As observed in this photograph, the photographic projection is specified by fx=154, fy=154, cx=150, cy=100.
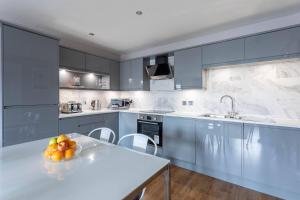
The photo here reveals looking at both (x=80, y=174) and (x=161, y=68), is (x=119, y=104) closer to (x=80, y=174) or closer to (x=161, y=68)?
(x=161, y=68)

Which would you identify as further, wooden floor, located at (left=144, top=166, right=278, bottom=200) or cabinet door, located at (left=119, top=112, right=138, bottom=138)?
cabinet door, located at (left=119, top=112, right=138, bottom=138)

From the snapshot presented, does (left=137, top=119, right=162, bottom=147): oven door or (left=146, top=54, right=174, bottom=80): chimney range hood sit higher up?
(left=146, top=54, right=174, bottom=80): chimney range hood

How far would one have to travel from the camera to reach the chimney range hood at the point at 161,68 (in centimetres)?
316

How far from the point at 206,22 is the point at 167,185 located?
225cm

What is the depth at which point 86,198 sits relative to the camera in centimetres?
69

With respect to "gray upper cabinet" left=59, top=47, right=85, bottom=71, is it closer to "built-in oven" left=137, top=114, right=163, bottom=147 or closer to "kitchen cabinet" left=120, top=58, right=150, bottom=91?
"kitchen cabinet" left=120, top=58, right=150, bottom=91

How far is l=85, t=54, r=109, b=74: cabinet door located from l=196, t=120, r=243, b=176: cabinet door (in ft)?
7.63

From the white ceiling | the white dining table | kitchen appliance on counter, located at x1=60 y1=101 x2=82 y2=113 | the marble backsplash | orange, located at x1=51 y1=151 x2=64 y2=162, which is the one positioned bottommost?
the white dining table

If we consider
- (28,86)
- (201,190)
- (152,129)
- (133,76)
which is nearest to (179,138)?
(152,129)

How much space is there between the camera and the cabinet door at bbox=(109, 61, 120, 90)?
368 cm

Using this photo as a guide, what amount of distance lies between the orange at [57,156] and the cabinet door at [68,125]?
1597mm

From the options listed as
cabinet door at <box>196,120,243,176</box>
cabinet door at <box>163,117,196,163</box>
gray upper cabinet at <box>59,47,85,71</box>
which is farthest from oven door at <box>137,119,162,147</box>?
gray upper cabinet at <box>59,47,85,71</box>

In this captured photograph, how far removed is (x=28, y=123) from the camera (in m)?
2.11

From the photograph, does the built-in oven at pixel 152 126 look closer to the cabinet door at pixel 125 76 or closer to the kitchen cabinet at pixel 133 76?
the kitchen cabinet at pixel 133 76
